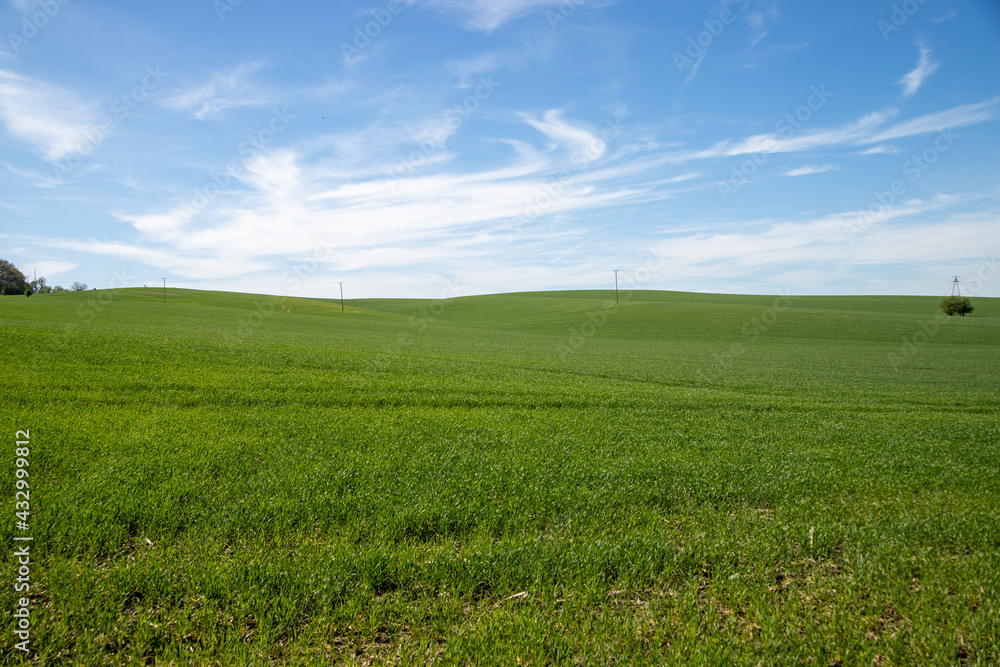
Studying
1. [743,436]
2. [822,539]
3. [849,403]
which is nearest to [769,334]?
[849,403]

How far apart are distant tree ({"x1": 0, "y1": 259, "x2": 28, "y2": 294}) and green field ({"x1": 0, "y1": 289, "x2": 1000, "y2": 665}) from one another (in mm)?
113956

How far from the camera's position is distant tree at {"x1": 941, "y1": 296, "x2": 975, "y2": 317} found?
88312mm

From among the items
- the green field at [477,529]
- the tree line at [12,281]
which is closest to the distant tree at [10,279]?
the tree line at [12,281]

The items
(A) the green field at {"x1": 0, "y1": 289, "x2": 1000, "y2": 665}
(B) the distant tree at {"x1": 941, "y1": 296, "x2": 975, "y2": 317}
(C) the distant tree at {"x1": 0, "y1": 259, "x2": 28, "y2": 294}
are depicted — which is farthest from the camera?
(C) the distant tree at {"x1": 0, "y1": 259, "x2": 28, "y2": 294}

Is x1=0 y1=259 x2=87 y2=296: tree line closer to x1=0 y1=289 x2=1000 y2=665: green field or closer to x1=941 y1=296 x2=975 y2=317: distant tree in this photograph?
x1=0 y1=289 x2=1000 y2=665: green field

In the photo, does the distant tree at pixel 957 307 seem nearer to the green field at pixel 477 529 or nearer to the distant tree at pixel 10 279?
the green field at pixel 477 529

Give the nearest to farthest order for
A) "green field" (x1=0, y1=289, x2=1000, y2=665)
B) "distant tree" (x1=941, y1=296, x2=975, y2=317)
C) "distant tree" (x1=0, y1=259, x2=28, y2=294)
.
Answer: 1. "green field" (x1=0, y1=289, x2=1000, y2=665)
2. "distant tree" (x1=941, y1=296, x2=975, y2=317)
3. "distant tree" (x1=0, y1=259, x2=28, y2=294)

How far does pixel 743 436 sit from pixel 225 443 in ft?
40.5

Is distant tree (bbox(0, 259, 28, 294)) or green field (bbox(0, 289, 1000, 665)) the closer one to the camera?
green field (bbox(0, 289, 1000, 665))

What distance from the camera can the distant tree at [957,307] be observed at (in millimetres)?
88312

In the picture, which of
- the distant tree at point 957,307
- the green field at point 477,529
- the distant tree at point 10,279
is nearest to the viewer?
the green field at point 477,529

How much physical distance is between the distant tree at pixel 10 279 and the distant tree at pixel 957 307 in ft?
573

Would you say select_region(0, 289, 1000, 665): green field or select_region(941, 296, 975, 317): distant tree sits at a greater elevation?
select_region(941, 296, 975, 317): distant tree

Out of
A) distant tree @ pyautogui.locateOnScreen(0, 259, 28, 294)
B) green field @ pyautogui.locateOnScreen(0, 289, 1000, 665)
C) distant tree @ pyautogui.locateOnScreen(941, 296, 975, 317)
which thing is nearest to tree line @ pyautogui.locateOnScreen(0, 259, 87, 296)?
distant tree @ pyautogui.locateOnScreen(0, 259, 28, 294)
